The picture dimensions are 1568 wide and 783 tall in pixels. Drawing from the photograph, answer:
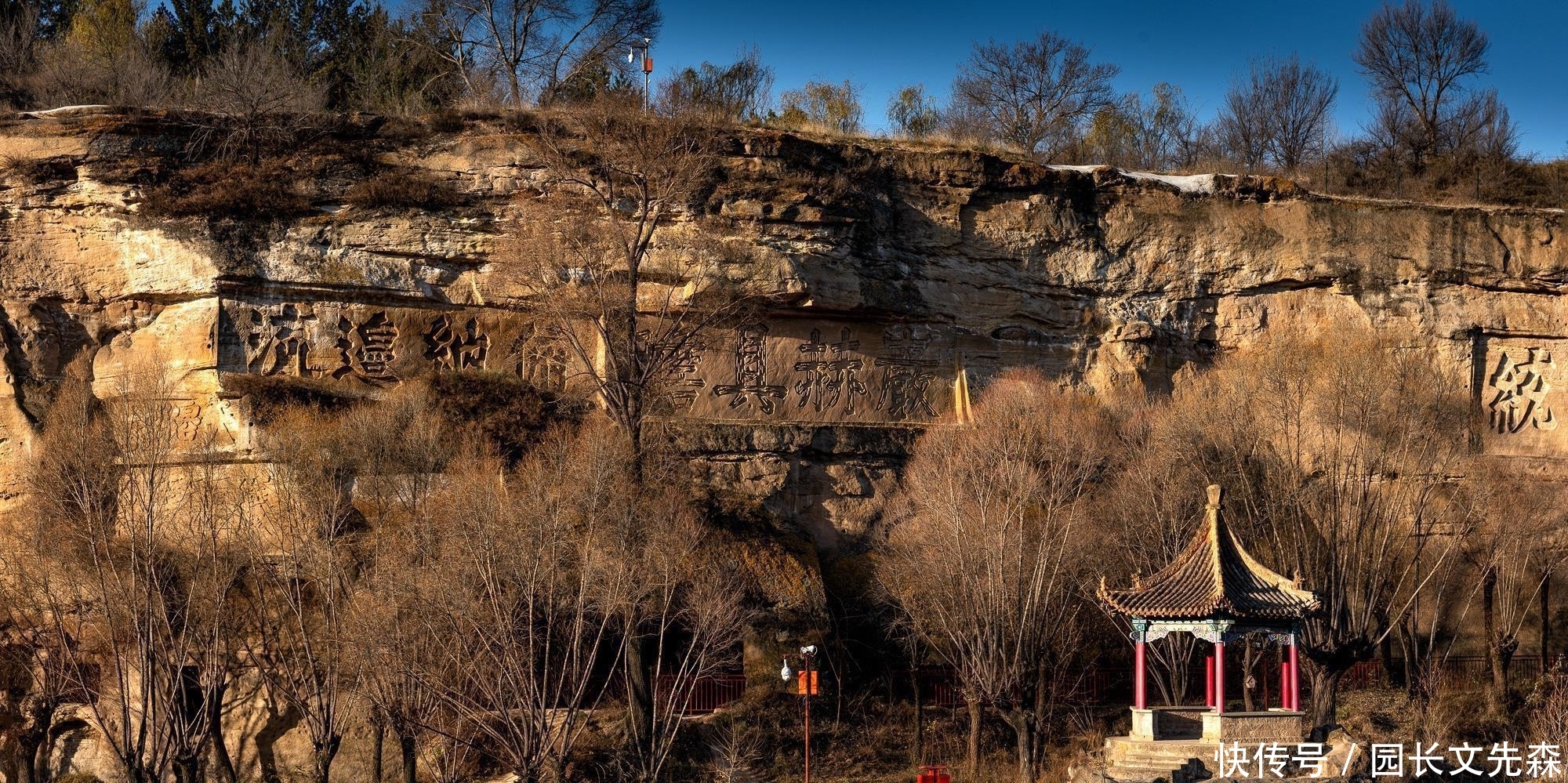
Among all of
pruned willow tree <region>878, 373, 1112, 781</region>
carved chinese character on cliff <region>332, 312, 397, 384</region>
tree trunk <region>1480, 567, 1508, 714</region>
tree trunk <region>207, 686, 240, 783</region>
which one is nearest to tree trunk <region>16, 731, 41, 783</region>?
tree trunk <region>207, 686, 240, 783</region>

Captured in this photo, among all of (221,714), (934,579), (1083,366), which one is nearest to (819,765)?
(934,579)

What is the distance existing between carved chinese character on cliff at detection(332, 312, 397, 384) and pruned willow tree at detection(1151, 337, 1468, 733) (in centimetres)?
1373

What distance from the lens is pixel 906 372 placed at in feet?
102

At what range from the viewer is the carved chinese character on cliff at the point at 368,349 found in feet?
92.9

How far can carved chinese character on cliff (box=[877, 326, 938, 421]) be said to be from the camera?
3086cm

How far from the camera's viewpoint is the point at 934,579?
24531 mm

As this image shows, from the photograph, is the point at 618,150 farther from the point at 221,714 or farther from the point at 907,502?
the point at 221,714

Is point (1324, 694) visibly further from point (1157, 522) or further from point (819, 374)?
point (819, 374)

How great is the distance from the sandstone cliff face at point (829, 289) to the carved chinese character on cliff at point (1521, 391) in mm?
58

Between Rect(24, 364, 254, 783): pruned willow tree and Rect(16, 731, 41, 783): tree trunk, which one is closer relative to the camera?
Rect(24, 364, 254, 783): pruned willow tree

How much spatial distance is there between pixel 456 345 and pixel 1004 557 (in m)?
11.3

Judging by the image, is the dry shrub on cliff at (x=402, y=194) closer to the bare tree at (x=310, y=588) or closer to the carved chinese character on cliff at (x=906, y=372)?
the bare tree at (x=310, y=588)

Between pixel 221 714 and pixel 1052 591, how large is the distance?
12.8 meters

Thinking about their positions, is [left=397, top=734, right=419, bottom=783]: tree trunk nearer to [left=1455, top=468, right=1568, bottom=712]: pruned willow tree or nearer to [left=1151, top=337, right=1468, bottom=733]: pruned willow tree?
[left=1151, top=337, right=1468, bottom=733]: pruned willow tree
